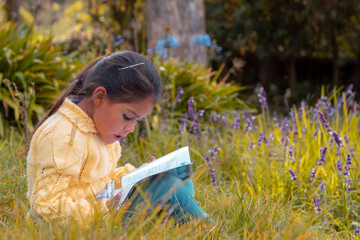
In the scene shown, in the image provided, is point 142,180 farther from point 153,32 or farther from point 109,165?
point 153,32

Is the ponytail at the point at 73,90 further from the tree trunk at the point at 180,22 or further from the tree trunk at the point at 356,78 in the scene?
the tree trunk at the point at 356,78

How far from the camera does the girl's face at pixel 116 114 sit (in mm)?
2074

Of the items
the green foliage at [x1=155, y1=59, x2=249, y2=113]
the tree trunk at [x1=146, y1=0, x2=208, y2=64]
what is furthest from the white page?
the tree trunk at [x1=146, y1=0, x2=208, y2=64]

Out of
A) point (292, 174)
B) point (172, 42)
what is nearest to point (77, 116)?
point (292, 174)

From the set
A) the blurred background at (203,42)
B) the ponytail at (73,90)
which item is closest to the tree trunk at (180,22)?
the blurred background at (203,42)

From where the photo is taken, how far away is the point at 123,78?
2.07 meters

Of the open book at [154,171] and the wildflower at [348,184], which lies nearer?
the open book at [154,171]

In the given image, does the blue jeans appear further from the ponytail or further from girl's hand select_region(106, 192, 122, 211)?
the ponytail

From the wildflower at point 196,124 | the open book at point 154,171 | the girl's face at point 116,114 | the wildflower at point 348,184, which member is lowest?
the wildflower at point 348,184

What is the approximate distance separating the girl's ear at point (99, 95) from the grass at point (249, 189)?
55cm

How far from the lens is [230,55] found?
36.5 feet

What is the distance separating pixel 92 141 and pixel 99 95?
22cm

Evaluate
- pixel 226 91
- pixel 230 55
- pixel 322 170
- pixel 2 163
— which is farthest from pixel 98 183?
pixel 230 55

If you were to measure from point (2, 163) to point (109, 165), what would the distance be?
1.02 metres
